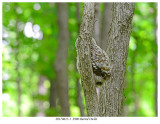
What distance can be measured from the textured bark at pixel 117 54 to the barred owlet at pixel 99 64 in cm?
13

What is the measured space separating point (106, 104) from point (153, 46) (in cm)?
520

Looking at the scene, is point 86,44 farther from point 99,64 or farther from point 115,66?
point 115,66

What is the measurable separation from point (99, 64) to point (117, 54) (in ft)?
0.99

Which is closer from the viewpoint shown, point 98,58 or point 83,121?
point 98,58

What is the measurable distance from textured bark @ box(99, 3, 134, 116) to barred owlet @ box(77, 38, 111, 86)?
13 cm

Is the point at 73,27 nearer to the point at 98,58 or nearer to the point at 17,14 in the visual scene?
the point at 17,14

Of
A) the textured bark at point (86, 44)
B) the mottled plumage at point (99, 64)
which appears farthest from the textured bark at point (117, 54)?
the textured bark at point (86, 44)

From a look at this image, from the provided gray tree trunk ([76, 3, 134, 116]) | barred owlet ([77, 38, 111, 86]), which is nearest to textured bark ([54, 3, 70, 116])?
gray tree trunk ([76, 3, 134, 116])

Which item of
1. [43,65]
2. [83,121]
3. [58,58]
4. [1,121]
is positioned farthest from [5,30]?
[83,121]

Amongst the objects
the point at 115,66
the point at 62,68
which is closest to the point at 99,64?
the point at 115,66

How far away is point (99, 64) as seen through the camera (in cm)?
240

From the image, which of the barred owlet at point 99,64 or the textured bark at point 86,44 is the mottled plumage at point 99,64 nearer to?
the barred owlet at point 99,64

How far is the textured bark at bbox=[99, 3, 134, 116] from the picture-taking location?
2.56 meters

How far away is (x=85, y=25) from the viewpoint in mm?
2291
